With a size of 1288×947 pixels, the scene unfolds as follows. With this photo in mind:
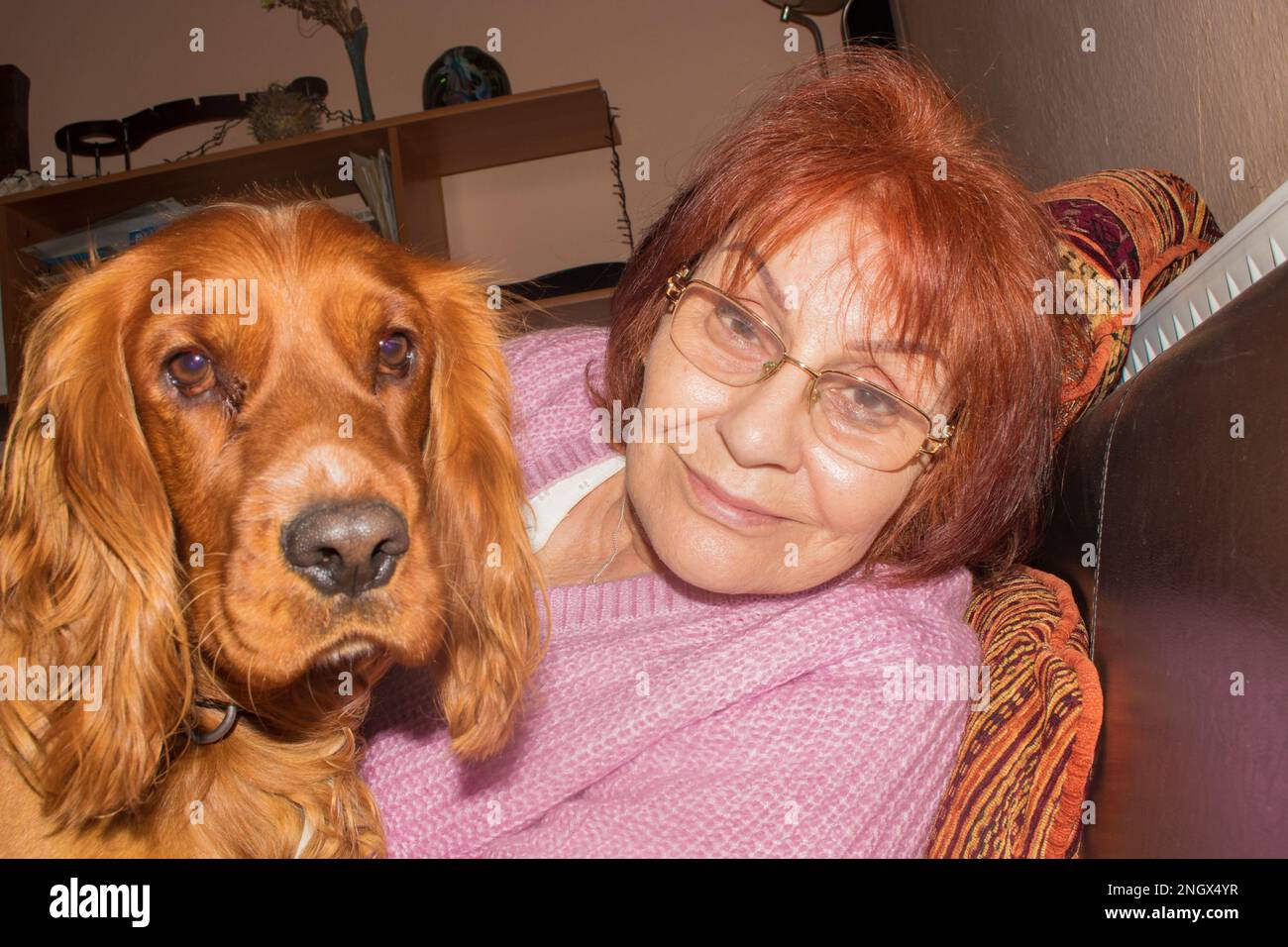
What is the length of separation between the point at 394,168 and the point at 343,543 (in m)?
2.98

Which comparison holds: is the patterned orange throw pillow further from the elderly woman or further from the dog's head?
the dog's head

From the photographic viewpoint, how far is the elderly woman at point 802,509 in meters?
1.21

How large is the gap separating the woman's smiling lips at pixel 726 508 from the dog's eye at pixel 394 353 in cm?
40

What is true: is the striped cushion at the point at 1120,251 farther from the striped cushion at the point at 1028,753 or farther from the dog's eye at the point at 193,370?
the dog's eye at the point at 193,370

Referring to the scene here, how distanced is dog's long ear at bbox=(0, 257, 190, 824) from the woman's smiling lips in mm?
629

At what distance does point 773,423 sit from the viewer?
124 cm

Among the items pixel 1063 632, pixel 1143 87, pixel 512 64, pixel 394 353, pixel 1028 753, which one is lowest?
pixel 1028 753

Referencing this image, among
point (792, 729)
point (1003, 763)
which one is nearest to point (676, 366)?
point (792, 729)

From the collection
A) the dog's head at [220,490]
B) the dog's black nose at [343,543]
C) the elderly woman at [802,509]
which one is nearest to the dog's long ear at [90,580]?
the dog's head at [220,490]

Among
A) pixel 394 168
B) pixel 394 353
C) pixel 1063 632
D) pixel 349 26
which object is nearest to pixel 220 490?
pixel 394 353

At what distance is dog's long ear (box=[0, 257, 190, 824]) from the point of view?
3.22ft

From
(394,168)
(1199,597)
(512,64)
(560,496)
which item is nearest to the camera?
(1199,597)

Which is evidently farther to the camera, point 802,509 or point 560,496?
point 560,496

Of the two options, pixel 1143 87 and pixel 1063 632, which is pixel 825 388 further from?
pixel 1143 87
